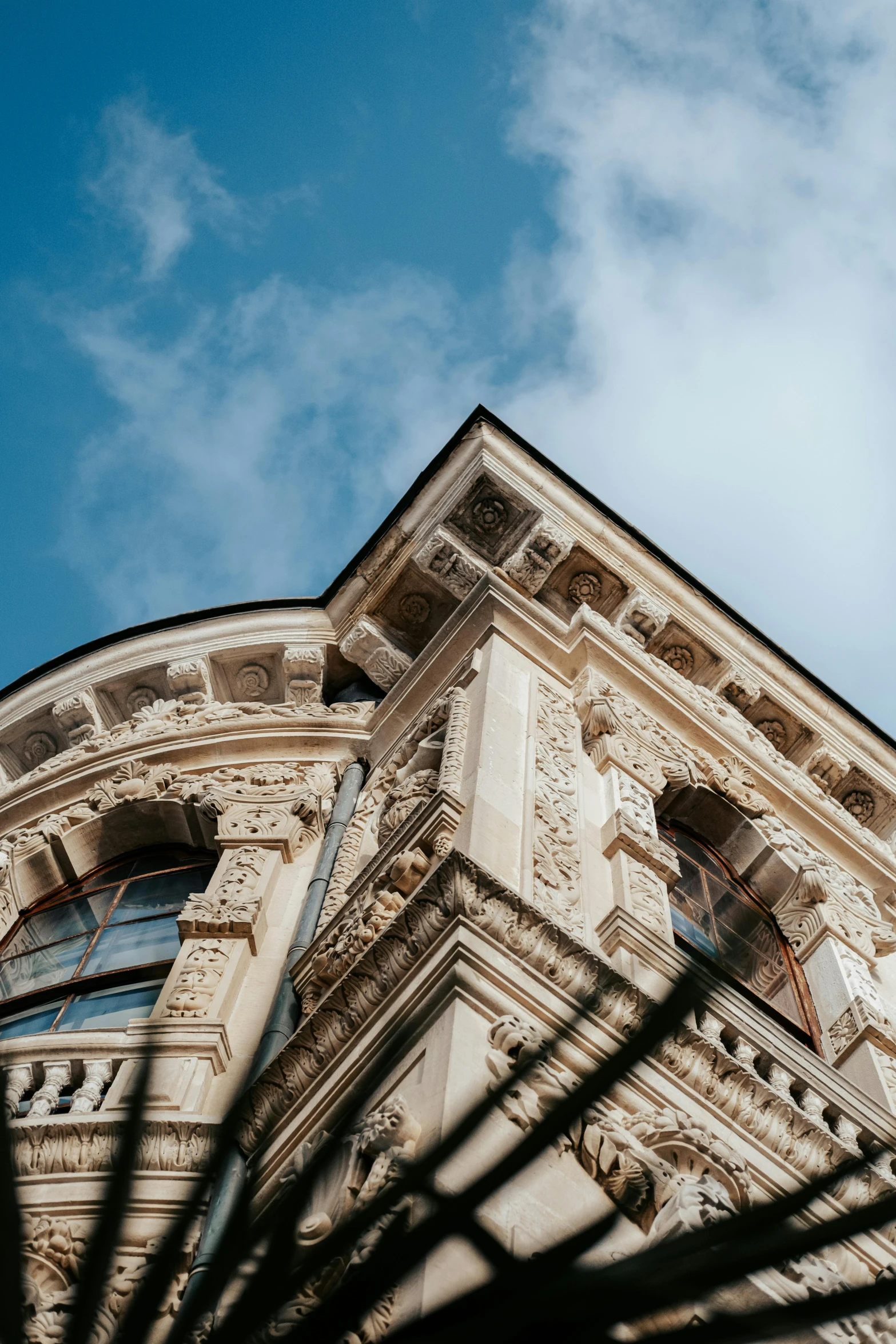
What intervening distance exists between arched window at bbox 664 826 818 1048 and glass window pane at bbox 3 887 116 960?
3.76 metres

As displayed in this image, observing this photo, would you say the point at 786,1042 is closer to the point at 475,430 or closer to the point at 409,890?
the point at 409,890

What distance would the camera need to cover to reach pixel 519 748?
6.91 meters

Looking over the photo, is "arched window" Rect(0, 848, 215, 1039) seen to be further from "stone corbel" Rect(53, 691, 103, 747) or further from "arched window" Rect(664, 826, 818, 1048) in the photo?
"arched window" Rect(664, 826, 818, 1048)

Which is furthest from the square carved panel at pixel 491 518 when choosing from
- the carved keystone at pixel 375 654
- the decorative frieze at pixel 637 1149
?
the decorative frieze at pixel 637 1149

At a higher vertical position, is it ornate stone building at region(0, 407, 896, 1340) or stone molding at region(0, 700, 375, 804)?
stone molding at region(0, 700, 375, 804)

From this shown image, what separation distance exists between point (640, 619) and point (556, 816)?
4.44 meters

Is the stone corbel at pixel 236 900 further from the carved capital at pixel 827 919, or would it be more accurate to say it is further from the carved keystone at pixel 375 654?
the carved capital at pixel 827 919

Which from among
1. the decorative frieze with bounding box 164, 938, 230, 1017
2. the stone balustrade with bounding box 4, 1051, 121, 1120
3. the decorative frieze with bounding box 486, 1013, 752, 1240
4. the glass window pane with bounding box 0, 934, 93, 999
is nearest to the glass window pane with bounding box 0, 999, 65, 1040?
the glass window pane with bounding box 0, 934, 93, 999

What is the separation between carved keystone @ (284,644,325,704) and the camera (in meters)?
11.0

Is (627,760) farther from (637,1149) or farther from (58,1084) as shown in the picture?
(637,1149)

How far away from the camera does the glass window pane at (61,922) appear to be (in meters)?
8.53

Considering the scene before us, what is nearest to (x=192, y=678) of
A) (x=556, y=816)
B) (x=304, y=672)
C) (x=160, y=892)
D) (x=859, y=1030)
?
(x=304, y=672)

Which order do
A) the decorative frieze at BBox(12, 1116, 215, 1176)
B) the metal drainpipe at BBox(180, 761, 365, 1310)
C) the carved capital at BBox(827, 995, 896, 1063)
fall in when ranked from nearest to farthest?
the metal drainpipe at BBox(180, 761, 365, 1310)
the decorative frieze at BBox(12, 1116, 215, 1176)
the carved capital at BBox(827, 995, 896, 1063)

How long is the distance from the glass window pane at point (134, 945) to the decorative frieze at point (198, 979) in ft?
1.56
